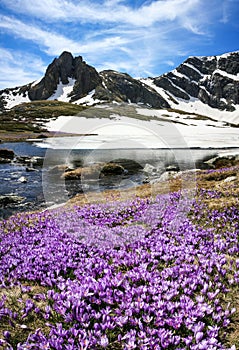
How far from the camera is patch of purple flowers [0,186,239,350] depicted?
414 cm

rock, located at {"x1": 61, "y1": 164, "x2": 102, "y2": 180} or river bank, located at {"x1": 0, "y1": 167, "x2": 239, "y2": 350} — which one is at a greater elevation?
rock, located at {"x1": 61, "y1": 164, "x2": 102, "y2": 180}

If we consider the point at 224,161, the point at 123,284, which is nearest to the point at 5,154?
the point at 224,161

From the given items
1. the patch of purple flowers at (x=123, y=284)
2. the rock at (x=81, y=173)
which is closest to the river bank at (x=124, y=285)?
the patch of purple flowers at (x=123, y=284)

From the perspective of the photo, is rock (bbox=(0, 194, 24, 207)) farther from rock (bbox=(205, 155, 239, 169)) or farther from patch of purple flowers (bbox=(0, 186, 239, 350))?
rock (bbox=(205, 155, 239, 169))

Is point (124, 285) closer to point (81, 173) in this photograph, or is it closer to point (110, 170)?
point (81, 173)

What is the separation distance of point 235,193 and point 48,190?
Result: 579 inches

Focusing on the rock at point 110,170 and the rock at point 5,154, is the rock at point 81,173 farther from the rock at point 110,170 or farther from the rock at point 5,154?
the rock at point 5,154

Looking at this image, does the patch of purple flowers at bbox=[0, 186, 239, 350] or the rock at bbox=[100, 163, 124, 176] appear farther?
the rock at bbox=[100, 163, 124, 176]

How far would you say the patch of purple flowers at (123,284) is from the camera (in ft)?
13.6

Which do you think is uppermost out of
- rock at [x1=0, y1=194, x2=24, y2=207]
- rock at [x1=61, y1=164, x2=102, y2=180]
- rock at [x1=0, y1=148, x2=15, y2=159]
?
rock at [x1=0, y1=148, x2=15, y2=159]

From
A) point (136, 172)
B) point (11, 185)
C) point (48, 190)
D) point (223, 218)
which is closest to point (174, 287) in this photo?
point (223, 218)

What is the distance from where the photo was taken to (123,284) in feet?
17.9

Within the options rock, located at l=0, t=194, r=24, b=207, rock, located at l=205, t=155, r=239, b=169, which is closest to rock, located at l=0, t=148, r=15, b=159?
rock, located at l=0, t=194, r=24, b=207

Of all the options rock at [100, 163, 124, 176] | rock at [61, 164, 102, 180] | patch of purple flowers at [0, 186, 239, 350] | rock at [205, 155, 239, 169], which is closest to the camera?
patch of purple flowers at [0, 186, 239, 350]
